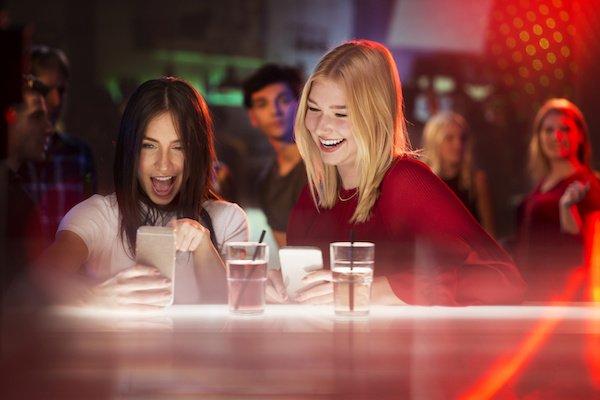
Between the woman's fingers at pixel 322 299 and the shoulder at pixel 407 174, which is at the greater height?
the shoulder at pixel 407 174

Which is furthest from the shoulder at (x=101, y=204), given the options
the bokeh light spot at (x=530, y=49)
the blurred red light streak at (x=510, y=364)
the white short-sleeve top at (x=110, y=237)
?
the bokeh light spot at (x=530, y=49)

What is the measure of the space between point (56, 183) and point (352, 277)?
7.05 feet

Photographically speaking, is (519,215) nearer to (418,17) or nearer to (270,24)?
(418,17)

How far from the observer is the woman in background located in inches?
93.7

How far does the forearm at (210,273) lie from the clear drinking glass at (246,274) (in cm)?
41

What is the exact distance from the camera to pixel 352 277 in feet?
6.14

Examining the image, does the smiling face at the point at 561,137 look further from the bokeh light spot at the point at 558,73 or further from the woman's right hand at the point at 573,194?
the bokeh light spot at the point at 558,73

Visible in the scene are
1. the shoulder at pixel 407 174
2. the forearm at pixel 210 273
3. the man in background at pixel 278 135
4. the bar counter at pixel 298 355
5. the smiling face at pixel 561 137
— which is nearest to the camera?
the bar counter at pixel 298 355

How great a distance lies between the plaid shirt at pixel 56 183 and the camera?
3.65m

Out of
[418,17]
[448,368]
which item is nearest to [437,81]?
[418,17]

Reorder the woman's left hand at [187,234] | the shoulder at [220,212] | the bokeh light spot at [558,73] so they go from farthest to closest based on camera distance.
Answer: the bokeh light spot at [558,73] → the shoulder at [220,212] → the woman's left hand at [187,234]

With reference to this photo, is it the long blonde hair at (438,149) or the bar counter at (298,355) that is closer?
the bar counter at (298,355)

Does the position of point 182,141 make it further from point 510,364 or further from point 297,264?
point 510,364

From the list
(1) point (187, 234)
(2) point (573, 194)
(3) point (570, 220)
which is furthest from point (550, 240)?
(1) point (187, 234)
